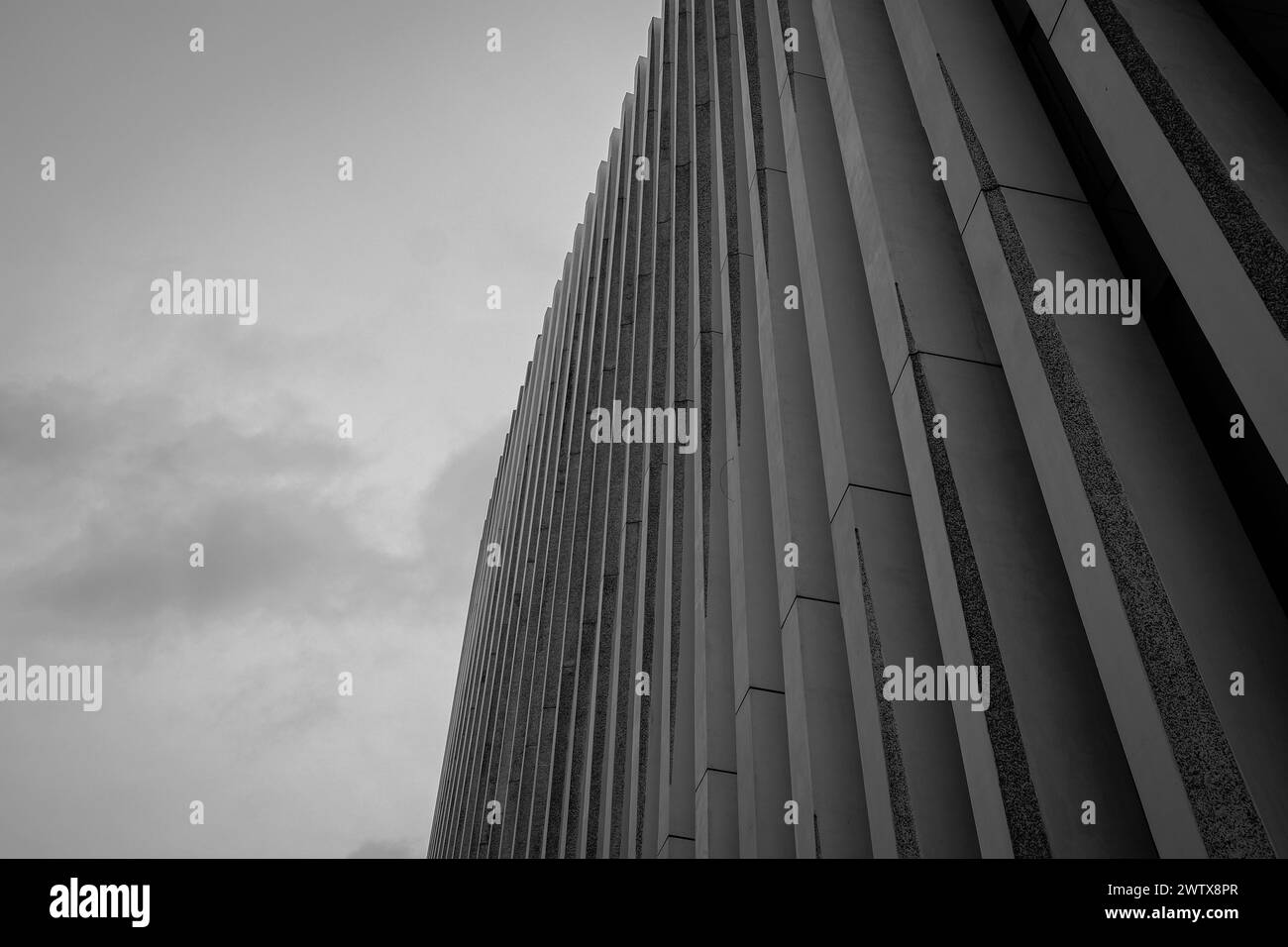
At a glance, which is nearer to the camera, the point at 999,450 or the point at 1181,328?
the point at 1181,328

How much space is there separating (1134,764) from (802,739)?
132 inches

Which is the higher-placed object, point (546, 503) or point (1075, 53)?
point (546, 503)

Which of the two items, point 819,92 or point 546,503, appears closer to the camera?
point 819,92

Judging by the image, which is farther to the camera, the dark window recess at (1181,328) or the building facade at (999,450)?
the dark window recess at (1181,328)

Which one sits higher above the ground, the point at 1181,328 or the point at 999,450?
the point at 1181,328

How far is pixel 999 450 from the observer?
6.24 m

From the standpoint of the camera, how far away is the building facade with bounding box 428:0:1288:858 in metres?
4.51

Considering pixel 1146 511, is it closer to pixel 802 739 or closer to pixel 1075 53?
pixel 1075 53

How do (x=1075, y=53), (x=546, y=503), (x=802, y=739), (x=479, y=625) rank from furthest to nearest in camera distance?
(x=479, y=625), (x=546, y=503), (x=802, y=739), (x=1075, y=53)

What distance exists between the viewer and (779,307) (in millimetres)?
10070

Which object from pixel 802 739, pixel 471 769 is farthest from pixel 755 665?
pixel 471 769

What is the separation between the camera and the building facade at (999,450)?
4.51m
